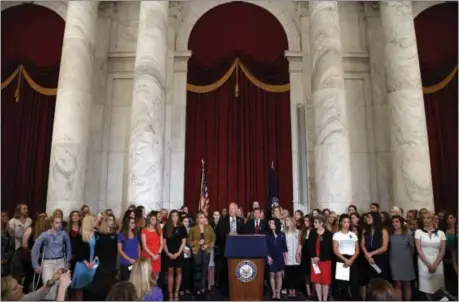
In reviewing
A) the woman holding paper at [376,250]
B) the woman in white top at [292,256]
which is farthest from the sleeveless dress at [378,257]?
the woman in white top at [292,256]

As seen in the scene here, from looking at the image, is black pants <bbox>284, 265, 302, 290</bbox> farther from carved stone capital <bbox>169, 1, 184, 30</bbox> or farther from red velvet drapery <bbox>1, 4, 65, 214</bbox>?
carved stone capital <bbox>169, 1, 184, 30</bbox>

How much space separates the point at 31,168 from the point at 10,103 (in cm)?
229

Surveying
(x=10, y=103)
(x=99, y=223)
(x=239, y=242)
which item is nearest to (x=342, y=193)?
(x=239, y=242)

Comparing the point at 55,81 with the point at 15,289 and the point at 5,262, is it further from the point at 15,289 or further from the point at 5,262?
the point at 15,289

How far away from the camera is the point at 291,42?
12375mm

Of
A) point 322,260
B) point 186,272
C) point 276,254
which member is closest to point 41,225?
point 186,272

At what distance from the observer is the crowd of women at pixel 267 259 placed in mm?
6090

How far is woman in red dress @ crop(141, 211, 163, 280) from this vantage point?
251 inches

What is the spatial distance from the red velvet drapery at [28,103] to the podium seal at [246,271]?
7.61 meters

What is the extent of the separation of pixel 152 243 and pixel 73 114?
4.84 metres

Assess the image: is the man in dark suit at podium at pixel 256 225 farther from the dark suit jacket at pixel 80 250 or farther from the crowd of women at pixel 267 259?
the dark suit jacket at pixel 80 250

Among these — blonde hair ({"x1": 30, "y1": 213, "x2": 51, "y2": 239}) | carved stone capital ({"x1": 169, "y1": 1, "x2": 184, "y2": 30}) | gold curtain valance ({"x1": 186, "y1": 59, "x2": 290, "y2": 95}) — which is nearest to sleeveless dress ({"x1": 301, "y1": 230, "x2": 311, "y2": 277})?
blonde hair ({"x1": 30, "y1": 213, "x2": 51, "y2": 239})

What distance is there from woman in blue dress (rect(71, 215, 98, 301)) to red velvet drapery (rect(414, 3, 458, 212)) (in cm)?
941

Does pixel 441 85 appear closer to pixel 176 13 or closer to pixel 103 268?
pixel 176 13
